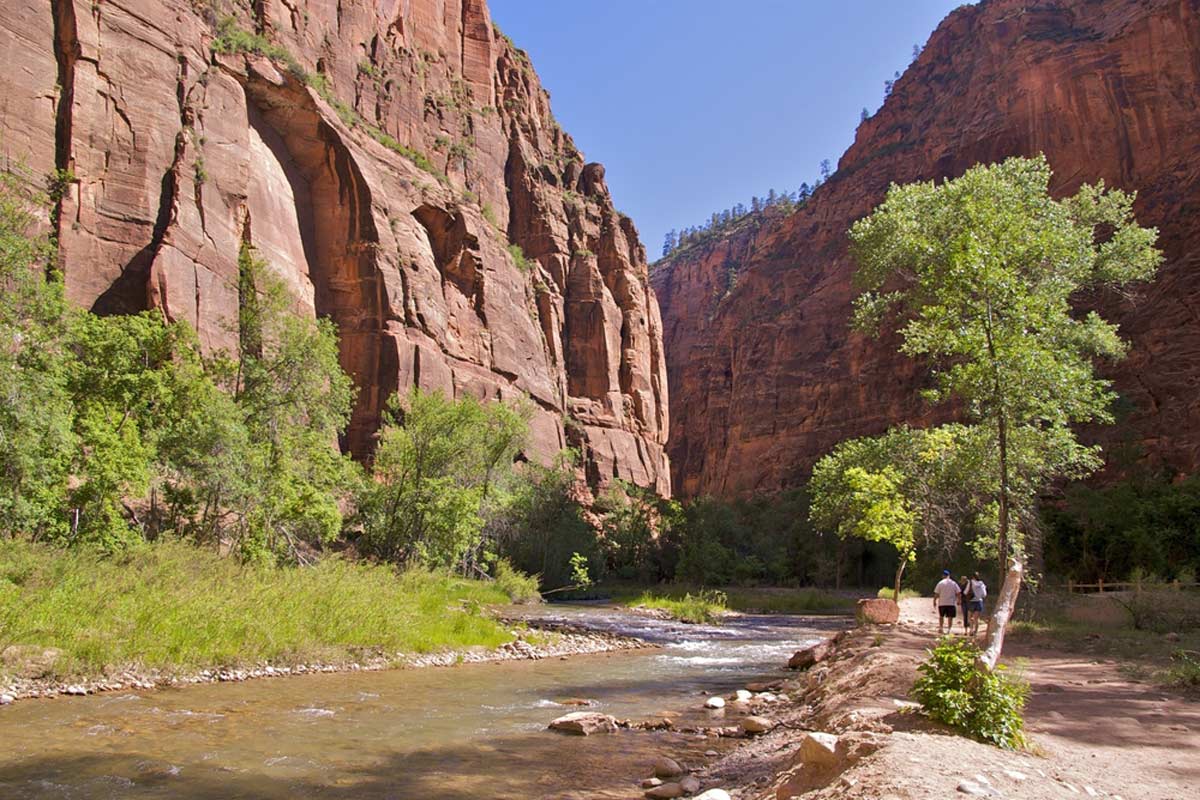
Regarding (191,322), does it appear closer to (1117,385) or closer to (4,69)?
(4,69)

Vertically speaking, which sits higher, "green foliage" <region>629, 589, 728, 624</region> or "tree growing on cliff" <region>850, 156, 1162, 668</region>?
"tree growing on cliff" <region>850, 156, 1162, 668</region>

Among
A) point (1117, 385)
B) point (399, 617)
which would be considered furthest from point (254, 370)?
point (1117, 385)

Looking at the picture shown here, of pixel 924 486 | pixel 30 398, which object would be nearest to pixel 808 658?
pixel 924 486

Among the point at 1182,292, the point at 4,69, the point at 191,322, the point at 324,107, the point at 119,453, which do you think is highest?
the point at 324,107

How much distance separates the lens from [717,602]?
39.3 metres

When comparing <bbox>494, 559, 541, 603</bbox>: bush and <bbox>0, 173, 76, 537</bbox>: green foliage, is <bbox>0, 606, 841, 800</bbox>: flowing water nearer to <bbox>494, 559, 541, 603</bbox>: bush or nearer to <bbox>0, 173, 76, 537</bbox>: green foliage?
<bbox>0, 173, 76, 537</bbox>: green foliage

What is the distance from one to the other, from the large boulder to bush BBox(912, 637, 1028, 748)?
14437 millimetres

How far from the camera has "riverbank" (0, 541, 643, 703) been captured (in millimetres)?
11617

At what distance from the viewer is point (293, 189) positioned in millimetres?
51188

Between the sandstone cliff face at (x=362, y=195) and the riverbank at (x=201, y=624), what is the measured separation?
20.7 meters

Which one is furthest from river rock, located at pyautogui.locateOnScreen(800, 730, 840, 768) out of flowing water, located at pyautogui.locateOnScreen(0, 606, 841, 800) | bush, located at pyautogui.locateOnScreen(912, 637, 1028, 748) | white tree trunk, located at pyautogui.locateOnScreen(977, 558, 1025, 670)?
flowing water, located at pyautogui.locateOnScreen(0, 606, 841, 800)

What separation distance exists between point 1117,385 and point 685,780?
57.8 meters

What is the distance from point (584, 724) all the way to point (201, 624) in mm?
7814

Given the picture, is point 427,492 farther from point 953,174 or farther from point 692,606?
point 953,174
